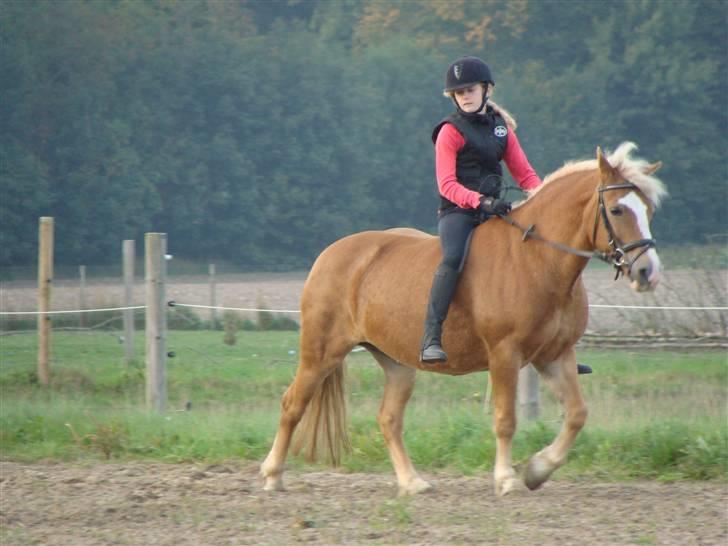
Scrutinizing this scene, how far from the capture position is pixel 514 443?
8.70 meters

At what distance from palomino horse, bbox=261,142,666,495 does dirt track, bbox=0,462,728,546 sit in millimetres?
300

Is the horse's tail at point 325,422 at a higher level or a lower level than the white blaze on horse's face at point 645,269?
lower

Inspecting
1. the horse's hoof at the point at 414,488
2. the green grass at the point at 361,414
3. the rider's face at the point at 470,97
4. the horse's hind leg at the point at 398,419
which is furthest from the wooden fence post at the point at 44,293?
the rider's face at the point at 470,97

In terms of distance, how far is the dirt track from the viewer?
246 inches

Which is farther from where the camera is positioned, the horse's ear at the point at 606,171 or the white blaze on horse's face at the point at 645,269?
the horse's ear at the point at 606,171

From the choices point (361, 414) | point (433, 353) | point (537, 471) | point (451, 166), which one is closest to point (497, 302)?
point (433, 353)

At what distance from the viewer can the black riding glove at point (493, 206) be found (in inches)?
284

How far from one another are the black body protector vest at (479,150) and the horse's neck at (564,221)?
380 millimetres

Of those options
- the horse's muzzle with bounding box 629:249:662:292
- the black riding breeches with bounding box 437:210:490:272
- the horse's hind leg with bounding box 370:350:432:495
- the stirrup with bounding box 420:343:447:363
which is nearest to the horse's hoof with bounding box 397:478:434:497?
the horse's hind leg with bounding box 370:350:432:495

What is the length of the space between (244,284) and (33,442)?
791 inches

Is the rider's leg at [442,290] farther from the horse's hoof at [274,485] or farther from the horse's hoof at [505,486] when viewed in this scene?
the horse's hoof at [274,485]

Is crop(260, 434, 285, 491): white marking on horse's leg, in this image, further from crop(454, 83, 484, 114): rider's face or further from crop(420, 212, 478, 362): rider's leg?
crop(454, 83, 484, 114): rider's face

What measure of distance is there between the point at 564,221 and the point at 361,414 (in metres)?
3.73

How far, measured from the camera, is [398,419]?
791 centimetres
